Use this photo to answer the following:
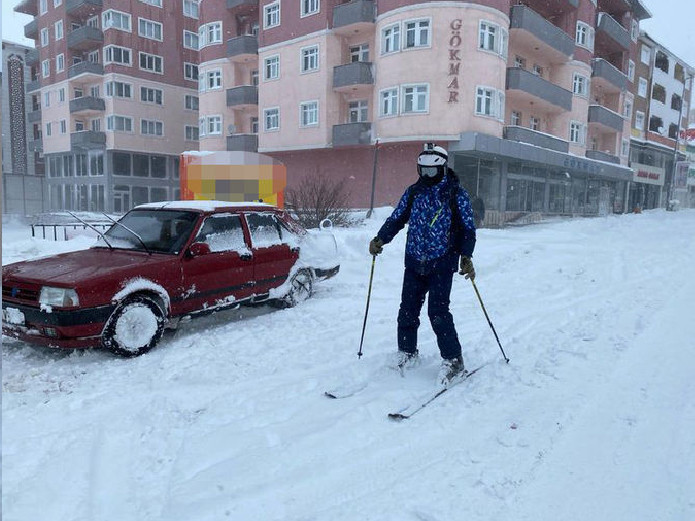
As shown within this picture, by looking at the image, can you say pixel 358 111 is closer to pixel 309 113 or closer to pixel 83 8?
pixel 309 113

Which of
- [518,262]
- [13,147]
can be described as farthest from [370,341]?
[13,147]

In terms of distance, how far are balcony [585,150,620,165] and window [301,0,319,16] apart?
18.9 metres

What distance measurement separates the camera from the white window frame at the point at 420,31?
21781 mm

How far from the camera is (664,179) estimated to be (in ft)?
155

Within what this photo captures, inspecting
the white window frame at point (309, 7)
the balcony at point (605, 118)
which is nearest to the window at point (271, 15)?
the white window frame at point (309, 7)

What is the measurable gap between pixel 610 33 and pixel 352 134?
67.9 feet

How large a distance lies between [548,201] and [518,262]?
2102cm

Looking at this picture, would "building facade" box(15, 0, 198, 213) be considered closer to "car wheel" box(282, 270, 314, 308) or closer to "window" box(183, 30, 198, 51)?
"window" box(183, 30, 198, 51)

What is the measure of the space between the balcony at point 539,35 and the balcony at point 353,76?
7.19 metres

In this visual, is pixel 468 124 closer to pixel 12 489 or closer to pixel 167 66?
pixel 12 489

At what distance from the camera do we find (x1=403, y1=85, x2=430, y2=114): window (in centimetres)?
2206

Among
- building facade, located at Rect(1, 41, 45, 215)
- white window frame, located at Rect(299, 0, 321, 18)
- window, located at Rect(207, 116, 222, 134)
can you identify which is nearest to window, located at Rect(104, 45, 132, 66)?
window, located at Rect(207, 116, 222, 134)

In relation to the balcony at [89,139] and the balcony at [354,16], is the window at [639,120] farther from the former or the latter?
the balcony at [89,139]

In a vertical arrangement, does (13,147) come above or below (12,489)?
above
